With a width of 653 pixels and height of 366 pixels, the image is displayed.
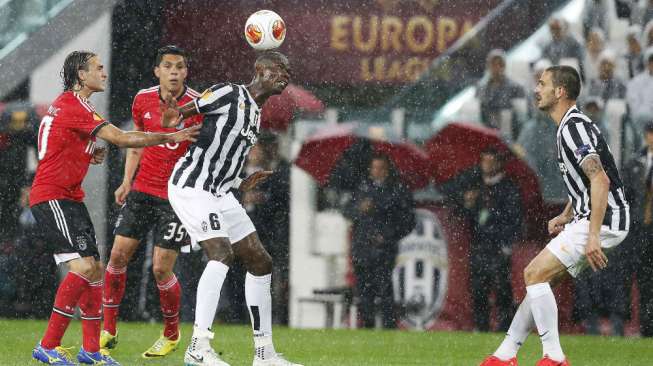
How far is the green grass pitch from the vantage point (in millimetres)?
9469

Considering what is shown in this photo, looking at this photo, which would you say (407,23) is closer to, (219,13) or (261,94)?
(219,13)

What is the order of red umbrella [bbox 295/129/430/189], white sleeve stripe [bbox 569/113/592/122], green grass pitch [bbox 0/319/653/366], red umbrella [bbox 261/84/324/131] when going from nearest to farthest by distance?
1. white sleeve stripe [bbox 569/113/592/122]
2. green grass pitch [bbox 0/319/653/366]
3. red umbrella [bbox 295/129/430/189]
4. red umbrella [bbox 261/84/324/131]

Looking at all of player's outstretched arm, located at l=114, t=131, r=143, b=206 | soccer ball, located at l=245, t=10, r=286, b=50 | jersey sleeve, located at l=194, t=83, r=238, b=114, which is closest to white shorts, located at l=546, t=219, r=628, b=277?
jersey sleeve, located at l=194, t=83, r=238, b=114

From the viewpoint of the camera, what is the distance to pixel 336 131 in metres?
13.2

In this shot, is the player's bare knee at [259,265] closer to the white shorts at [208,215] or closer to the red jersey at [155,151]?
the white shorts at [208,215]

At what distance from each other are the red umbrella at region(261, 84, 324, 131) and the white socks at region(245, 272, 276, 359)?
195 inches

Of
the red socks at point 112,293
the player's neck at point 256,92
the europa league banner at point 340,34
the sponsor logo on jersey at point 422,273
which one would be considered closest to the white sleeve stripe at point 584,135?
the player's neck at point 256,92

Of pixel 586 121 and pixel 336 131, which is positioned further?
pixel 336 131

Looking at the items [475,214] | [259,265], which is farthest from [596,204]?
[475,214]

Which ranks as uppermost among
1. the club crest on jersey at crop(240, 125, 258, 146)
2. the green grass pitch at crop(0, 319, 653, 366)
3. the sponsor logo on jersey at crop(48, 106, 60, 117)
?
the sponsor logo on jersey at crop(48, 106, 60, 117)

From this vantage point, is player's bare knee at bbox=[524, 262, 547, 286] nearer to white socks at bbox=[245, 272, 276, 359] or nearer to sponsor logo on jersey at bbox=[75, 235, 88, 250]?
white socks at bbox=[245, 272, 276, 359]

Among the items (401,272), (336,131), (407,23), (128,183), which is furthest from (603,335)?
(128,183)

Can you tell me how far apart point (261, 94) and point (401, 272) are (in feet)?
16.4

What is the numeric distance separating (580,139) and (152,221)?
123 inches
